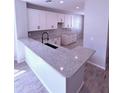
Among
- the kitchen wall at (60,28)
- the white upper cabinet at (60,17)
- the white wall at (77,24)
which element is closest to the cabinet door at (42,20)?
the kitchen wall at (60,28)

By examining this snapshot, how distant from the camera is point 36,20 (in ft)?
18.5

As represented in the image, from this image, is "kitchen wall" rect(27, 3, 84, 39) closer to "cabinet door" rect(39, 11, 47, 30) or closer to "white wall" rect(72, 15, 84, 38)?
"white wall" rect(72, 15, 84, 38)

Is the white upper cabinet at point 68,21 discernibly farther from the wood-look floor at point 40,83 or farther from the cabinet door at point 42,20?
the wood-look floor at point 40,83

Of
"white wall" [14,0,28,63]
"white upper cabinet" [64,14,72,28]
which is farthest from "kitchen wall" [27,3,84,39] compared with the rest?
"white wall" [14,0,28,63]

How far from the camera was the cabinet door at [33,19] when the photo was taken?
5299 millimetres

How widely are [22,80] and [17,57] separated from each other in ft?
5.35

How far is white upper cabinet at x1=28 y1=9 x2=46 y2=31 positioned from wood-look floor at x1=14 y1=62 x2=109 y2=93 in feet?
6.50

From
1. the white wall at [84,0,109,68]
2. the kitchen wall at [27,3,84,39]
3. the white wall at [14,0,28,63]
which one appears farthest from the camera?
the kitchen wall at [27,3,84,39]

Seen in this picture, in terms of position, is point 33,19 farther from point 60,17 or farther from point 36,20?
point 60,17

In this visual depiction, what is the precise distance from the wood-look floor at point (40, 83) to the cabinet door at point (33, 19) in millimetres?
1917

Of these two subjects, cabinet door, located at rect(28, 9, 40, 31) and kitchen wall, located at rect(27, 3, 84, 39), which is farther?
kitchen wall, located at rect(27, 3, 84, 39)

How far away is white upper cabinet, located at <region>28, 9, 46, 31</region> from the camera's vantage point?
17.5 feet

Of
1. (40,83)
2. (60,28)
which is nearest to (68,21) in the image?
Answer: (60,28)
